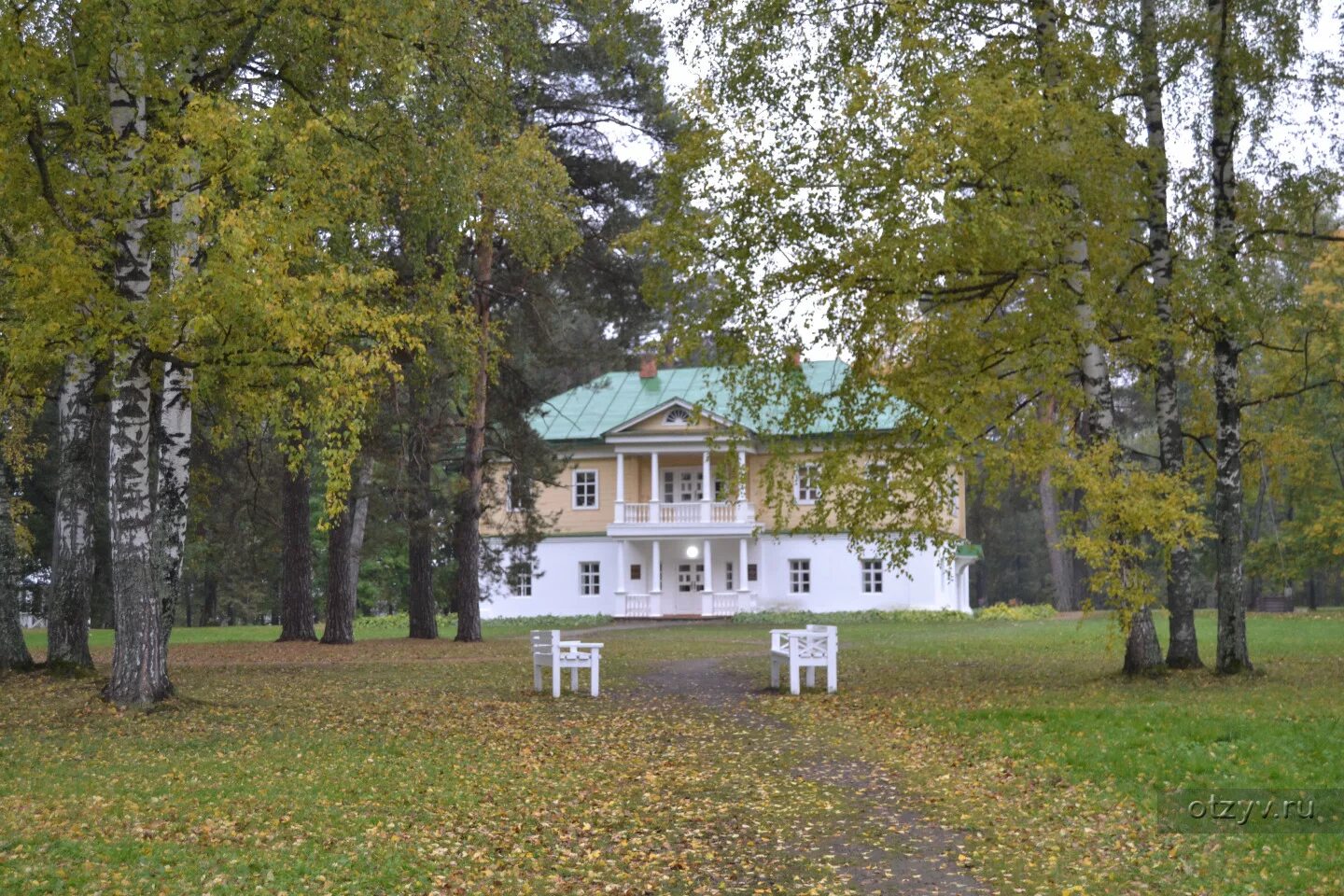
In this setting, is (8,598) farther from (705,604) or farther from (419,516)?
(705,604)

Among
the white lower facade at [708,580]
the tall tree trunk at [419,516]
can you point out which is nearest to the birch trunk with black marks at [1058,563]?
the white lower facade at [708,580]

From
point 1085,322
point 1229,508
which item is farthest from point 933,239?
point 1229,508

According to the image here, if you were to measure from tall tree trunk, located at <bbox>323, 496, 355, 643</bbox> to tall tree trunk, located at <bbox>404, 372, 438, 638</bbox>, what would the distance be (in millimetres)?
1311

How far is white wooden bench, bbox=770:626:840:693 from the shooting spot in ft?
49.3

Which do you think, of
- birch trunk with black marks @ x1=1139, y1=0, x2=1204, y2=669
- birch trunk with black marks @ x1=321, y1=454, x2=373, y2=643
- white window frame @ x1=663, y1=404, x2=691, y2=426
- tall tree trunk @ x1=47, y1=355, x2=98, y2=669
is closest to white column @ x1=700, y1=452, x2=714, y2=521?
white window frame @ x1=663, y1=404, x2=691, y2=426

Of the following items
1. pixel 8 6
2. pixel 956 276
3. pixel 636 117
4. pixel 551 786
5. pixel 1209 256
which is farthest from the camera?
pixel 636 117

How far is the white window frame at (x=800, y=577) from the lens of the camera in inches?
1614

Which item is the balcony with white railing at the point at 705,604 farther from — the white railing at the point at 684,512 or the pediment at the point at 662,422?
the pediment at the point at 662,422

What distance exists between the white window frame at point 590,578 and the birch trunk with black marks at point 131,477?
100 feet

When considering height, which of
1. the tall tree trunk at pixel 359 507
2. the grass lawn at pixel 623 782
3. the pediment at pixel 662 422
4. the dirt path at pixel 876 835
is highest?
the pediment at pixel 662 422

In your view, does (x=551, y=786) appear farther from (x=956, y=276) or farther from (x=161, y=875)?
(x=956, y=276)

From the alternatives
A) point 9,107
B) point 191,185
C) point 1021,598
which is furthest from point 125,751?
point 1021,598

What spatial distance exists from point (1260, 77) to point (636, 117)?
14415 millimetres

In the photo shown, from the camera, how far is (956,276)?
14.6 m
